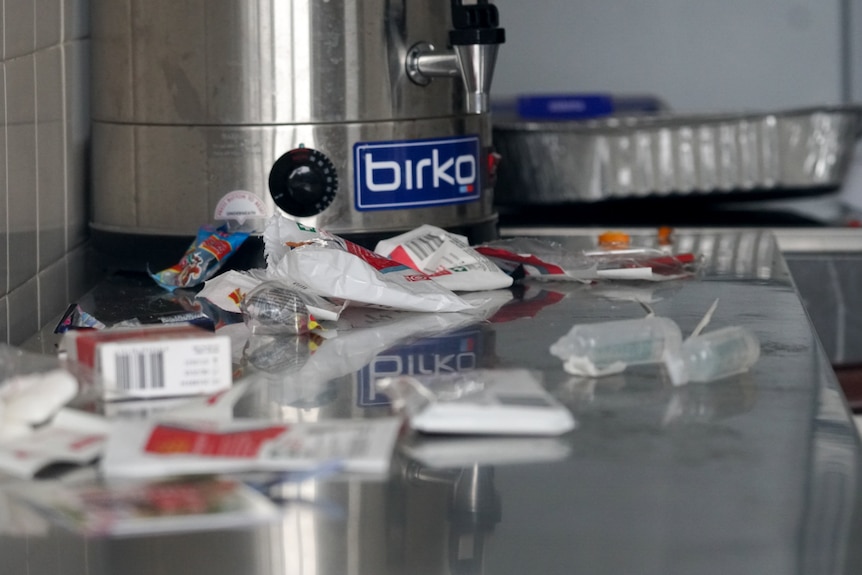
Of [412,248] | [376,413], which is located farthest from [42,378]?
[412,248]

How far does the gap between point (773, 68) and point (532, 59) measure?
14.7 inches

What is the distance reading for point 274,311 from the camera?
728 mm

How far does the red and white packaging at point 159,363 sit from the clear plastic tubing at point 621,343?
0.19m

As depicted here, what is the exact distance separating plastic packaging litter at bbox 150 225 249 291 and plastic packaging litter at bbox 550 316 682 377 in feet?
0.98

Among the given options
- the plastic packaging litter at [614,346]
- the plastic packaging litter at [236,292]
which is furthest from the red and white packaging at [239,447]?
the plastic packaging litter at [236,292]

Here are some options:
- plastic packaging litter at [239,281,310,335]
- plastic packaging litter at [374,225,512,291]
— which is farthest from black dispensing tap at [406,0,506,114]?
plastic packaging litter at [239,281,310,335]

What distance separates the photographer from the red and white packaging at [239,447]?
17.8 inches

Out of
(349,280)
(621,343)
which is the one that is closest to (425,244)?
(349,280)

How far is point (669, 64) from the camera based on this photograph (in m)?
1.84

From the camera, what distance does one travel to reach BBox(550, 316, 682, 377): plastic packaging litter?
62cm

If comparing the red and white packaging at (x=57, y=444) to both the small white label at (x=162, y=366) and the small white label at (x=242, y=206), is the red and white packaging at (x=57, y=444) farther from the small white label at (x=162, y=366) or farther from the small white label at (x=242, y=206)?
the small white label at (x=242, y=206)

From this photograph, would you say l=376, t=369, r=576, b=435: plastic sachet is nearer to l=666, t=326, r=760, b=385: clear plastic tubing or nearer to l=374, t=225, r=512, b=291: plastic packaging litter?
l=666, t=326, r=760, b=385: clear plastic tubing

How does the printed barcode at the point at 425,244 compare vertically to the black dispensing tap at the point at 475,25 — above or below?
below

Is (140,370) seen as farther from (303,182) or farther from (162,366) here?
(303,182)
